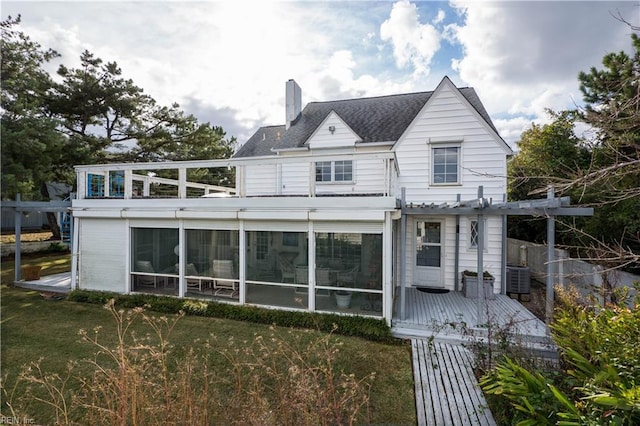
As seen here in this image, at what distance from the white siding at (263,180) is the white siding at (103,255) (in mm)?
5372

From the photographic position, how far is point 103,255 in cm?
971

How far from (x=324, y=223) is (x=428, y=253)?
5.06 metres

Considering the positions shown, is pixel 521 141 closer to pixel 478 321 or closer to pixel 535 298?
pixel 535 298

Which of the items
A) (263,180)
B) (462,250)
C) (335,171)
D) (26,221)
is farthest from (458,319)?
(26,221)

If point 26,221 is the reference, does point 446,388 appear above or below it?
below

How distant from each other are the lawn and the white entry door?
4.65 m

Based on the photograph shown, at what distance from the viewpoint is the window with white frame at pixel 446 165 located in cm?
1068

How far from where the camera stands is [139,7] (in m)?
8.31

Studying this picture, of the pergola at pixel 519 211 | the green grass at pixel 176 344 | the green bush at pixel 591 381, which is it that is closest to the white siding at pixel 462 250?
the pergola at pixel 519 211

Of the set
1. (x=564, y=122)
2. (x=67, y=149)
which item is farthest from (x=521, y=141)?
(x=67, y=149)

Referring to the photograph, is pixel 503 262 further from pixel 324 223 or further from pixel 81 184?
pixel 81 184

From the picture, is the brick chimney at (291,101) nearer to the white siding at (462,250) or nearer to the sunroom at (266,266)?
the white siding at (462,250)

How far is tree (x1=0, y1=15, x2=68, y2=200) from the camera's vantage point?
1295 cm

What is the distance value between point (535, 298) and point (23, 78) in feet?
79.6
